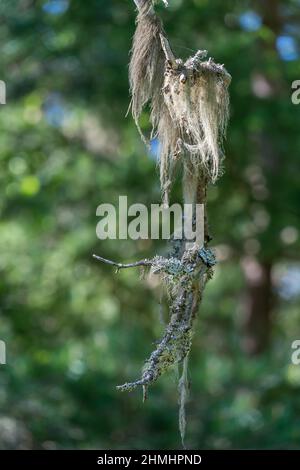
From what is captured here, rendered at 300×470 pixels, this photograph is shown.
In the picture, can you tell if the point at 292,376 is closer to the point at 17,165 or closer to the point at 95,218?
the point at 95,218

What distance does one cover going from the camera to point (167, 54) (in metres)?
2.07

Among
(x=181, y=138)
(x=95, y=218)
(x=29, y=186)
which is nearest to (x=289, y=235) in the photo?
(x=95, y=218)

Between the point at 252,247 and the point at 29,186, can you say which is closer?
the point at 29,186

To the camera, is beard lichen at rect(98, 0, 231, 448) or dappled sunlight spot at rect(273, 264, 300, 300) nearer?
beard lichen at rect(98, 0, 231, 448)

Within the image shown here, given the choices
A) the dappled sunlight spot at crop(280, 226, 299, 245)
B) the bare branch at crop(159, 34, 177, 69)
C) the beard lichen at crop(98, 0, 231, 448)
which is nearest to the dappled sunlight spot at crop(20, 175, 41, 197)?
the dappled sunlight spot at crop(280, 226, 299, 245)

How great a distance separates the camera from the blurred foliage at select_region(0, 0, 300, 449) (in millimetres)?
6551

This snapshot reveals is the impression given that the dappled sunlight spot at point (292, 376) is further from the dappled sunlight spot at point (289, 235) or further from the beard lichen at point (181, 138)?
the beard lichen at point (181, 138)

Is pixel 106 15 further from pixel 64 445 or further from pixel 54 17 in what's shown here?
pixel 64 445

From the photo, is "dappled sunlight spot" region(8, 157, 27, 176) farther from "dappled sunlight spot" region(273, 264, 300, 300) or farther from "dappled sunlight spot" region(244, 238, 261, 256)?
"dappled sunlight spot" region(273, 264, 300, 300)

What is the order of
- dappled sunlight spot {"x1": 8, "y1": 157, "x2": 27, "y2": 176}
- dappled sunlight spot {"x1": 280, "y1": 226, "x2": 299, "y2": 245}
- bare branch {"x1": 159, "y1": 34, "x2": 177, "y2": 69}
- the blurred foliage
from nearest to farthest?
bare branch {"x1": 159, "y1": 34, "x2": 177, "y2": 69} → the blurred foliage → dappled sunlight spot {"x1": 8, "y1": 157, "x2": 27, "y2": 176} → dappled sunlight spot {"x1": 280, "y1": 226, "x2": 299, "y2": 245}

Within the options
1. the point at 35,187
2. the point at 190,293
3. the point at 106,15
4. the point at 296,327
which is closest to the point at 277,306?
the point at 296,327

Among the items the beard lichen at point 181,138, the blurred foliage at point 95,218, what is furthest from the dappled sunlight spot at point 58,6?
the beard lichen at point 181,138

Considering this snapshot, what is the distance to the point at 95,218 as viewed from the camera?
824cm

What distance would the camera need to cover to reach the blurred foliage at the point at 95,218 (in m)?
6.55
